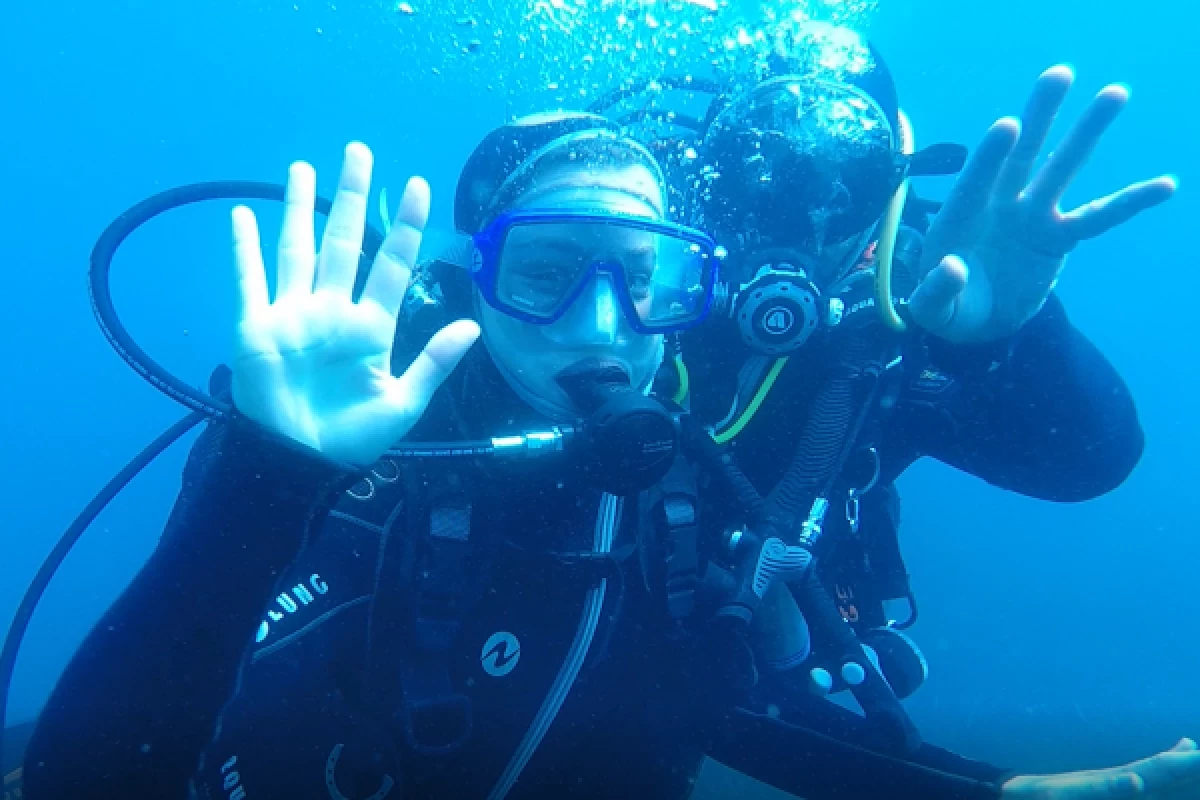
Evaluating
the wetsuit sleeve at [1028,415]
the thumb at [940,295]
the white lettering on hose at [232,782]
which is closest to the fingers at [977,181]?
the thumb at [940,295]

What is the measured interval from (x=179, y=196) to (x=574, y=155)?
4.67ft

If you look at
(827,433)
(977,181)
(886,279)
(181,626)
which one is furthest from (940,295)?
(181,626)

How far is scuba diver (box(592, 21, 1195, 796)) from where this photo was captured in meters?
2.56

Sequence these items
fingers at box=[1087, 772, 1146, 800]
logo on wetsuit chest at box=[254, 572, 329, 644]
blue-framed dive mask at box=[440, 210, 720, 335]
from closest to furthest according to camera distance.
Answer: logo on wetsuit chest at box=[254, 572, 329, 644]
fingers at box=[1087, 772, 1146, 800]
blue-framed dive mask at box=[440, 210, 720, 335]

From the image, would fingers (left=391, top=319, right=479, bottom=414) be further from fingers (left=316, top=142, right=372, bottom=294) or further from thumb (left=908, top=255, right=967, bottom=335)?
thumb (left=908, top=255, right=967, bottom=335)

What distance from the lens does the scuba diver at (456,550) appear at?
1.63 metres

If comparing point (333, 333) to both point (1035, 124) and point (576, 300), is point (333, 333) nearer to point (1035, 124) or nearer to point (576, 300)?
point (576, 300)

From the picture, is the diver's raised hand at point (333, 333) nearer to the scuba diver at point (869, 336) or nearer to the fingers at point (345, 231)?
the fingers at point (345, 231)

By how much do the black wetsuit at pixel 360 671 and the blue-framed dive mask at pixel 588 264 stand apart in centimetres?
45

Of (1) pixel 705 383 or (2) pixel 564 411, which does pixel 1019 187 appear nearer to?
(1) pixel 705 383

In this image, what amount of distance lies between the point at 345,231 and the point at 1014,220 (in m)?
2.24

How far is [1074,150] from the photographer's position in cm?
240

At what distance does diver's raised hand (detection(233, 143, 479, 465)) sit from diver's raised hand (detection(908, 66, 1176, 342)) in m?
1.69


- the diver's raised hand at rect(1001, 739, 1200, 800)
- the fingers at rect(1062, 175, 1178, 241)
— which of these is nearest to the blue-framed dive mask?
the fingers at rect(1062, 175, 1178, 241)
